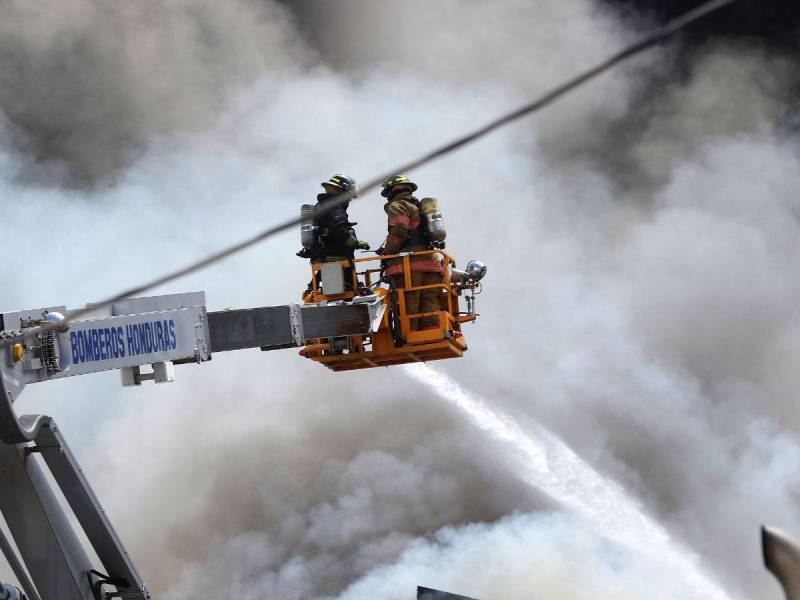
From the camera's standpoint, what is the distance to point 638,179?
3025 centimetres

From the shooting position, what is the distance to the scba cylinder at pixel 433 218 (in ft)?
43.0

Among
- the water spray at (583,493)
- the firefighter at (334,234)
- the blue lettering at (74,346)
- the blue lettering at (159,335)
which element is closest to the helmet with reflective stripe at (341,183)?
→ the firefighter at (334,234)

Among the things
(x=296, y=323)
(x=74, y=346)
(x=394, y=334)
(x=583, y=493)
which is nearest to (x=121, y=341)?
(x=74, y=346)

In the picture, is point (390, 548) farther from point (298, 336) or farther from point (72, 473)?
point (72, 473)

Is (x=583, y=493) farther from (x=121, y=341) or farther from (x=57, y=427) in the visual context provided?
(x=57, y=427)

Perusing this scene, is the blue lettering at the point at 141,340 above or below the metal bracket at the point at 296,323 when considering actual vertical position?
below

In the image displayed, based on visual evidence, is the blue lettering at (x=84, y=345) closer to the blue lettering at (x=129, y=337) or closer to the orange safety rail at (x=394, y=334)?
the blue lettering at (x=129, y=337)

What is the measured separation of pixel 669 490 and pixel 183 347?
1742cm

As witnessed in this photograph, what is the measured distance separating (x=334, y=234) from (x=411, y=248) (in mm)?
813

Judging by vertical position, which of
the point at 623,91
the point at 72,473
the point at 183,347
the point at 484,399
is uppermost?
the point at 623,91

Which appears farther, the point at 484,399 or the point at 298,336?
the point at 484,399

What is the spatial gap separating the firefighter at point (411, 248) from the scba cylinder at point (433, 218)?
66 millimetres

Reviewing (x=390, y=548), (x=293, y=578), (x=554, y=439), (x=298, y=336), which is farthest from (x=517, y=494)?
(x=298, y=336)

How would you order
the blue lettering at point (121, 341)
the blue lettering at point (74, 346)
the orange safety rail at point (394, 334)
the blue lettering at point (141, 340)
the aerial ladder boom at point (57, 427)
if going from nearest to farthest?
1. the aerial ladder boom at point (57, 427)
2. the blue lettering at point (74, 346)
3. the blue lettering at point (121, 341)
4. the blue lettering at point (141, 340)
5. the orange safety rail at point (394, 334)
